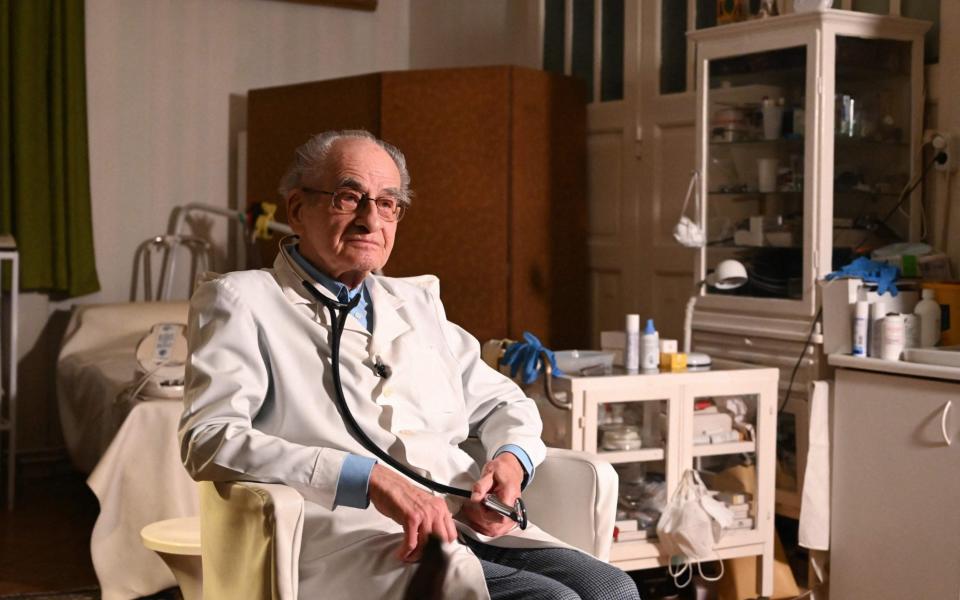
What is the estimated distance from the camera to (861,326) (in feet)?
10.0

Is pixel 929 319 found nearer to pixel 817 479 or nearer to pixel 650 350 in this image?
pixel 817 479

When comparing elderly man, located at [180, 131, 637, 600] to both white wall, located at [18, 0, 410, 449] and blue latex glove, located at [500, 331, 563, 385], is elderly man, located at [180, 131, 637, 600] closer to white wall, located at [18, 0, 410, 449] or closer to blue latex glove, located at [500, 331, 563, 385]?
blue latex glove, located at [500, 331, 563, 385]

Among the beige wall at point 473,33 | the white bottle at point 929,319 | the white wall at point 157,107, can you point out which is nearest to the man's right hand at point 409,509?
the white bottle at point 929,319

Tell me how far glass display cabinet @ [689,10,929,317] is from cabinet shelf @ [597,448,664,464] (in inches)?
24.7

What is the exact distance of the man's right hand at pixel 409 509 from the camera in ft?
5.78

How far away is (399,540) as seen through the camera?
1825 millimetres

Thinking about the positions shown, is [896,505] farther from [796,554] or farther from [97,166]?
[97,166]

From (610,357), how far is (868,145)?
3.37 ft

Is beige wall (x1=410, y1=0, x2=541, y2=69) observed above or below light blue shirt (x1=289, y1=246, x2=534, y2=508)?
above

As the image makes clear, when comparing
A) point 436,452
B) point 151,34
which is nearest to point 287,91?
point 151,34

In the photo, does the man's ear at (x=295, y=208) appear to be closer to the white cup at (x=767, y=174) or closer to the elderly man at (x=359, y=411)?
the elderly man at (x=359, y=411)

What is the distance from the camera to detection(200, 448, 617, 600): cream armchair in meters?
1.73

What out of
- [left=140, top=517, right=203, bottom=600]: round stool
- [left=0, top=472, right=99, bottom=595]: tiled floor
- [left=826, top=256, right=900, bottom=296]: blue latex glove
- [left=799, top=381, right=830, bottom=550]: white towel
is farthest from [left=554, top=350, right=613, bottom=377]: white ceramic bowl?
[left=0, top=472, right=99, bottom=595]: tiled floor

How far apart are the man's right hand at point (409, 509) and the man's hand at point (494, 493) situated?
0.13 metres
